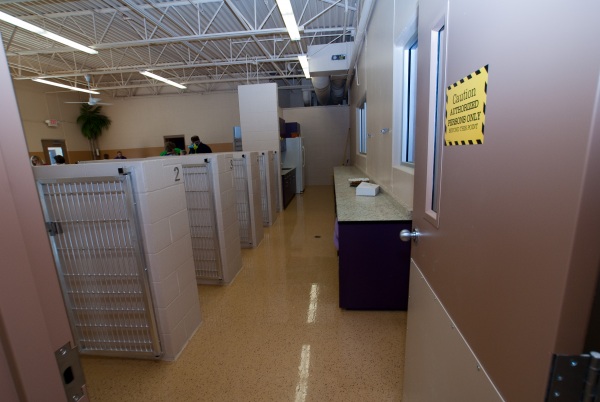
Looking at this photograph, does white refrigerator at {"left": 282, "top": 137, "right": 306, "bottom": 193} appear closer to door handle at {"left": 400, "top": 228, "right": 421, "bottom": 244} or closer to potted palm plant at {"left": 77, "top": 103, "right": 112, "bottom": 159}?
door handle at {"left": 400, "top": 228, "right": 421, "bottom": 244}

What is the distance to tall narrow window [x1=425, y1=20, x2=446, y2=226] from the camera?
3.24 ft

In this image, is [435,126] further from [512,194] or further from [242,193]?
[242,193]

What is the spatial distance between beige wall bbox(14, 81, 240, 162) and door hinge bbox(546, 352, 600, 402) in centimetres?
1098

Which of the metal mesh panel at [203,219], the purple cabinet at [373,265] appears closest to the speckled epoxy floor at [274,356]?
the purple cabinet at [373,265]

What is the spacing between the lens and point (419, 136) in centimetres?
122

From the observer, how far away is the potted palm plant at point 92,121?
10.6 meters

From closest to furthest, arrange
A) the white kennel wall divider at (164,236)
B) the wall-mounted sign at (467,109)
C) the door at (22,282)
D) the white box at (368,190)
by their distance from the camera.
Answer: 1. the door at (22,282)
2. the wall-mounted sign at (467,109)
3. the white kennel wall divider at (164,236)
4. the white box at (368,190)

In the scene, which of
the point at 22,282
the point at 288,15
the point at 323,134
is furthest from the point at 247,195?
the point at 323,134

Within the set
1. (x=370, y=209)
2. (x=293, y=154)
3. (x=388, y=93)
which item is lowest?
(x=370, y=209)

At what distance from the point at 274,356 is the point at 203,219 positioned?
1542 millimetres

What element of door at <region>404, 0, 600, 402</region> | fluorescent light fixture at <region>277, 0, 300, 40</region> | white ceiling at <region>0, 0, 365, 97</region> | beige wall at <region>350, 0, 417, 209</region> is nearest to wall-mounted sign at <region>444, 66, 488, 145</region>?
door at <region>404, 0, 600, 402</region>

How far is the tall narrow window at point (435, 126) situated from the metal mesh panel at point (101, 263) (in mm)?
1679

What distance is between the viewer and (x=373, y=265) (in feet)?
7.74

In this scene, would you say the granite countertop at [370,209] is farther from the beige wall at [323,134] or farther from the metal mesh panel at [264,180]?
the beige wall at [323,134]
